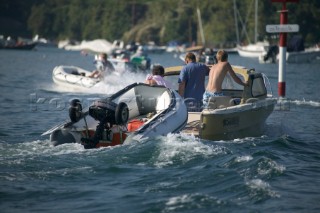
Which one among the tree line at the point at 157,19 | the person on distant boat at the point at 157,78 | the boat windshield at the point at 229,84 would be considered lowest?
the boat windshield at the point at 229,84

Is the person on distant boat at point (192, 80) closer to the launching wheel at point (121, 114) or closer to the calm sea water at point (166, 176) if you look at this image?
the calm sea water at point (166, 176)

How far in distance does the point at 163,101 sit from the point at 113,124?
175 centimetres

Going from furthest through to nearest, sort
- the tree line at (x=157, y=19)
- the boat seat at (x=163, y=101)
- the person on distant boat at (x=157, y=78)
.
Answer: the tree line at (x=157, y=19), the person on distant boat at (x=157, y=78), the boat seat at (x=163, y=101)

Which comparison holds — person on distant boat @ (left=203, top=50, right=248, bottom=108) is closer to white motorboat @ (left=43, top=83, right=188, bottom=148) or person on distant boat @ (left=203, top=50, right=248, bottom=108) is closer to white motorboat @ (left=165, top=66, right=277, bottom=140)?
white motorboat @ (left=165, top=66, right=277, bottom=140)

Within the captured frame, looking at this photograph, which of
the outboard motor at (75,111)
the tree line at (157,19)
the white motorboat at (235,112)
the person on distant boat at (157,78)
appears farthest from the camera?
the tree line at (157,19)

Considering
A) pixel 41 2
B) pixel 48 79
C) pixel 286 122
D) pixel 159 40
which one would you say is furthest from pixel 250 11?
pixel 41 2

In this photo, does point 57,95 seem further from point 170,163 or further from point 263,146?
point 170,163

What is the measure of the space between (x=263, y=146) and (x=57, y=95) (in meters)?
14.8

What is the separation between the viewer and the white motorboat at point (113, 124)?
13.0 metres

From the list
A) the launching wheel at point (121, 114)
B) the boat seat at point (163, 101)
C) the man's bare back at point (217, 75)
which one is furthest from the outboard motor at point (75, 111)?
the man's bare back at point (217, 75)

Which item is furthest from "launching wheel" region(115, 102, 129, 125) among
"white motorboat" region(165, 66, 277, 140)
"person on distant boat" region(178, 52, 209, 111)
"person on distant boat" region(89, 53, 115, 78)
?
"person on distant boat" region(89, 53, 115, 78)

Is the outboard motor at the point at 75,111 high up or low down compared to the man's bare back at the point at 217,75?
down

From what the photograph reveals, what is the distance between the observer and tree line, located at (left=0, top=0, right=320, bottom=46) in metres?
96.3

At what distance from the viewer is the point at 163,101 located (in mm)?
14789
